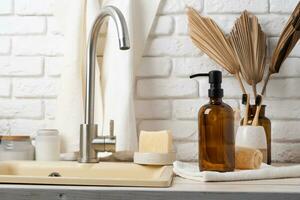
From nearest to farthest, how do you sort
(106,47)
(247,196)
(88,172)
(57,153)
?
(247,196)
(88,172)
(57,153)
(106,47)

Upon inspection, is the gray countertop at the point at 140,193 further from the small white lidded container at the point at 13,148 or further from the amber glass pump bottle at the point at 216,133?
the small white lidded container at the point at 13,148

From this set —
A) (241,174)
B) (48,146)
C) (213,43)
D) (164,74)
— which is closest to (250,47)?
(213,43)

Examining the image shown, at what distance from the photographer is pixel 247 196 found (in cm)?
71

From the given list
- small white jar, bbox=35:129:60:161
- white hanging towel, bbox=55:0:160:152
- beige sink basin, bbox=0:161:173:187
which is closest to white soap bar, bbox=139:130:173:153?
beige sink basin, bbox=0:161:173:187

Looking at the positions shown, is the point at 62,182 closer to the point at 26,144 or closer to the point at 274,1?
the point at 26,144

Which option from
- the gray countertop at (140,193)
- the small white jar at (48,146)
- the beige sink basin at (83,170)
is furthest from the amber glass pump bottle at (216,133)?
the small white jar at (48,146)

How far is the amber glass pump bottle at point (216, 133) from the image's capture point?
96 centimetres

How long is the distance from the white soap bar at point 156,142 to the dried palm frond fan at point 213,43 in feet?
1.11

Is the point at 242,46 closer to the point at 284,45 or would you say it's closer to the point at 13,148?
the point at 284,45

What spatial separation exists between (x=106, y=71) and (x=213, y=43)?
0.33m

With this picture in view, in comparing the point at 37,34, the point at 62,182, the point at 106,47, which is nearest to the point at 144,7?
the point at 106,47

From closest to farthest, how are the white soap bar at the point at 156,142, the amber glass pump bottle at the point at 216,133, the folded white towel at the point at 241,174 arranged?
1. the folded white towel at the point at 241,174
2. the amber glass pump bottle at the point at 216,133
3. the white soap bar at the point at 156,142

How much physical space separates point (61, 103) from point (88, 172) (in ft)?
0.92

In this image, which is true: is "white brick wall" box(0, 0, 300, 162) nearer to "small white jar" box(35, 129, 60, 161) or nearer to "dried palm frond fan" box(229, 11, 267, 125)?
"dried palm frond fan" box(229, 11, 267, 125)
